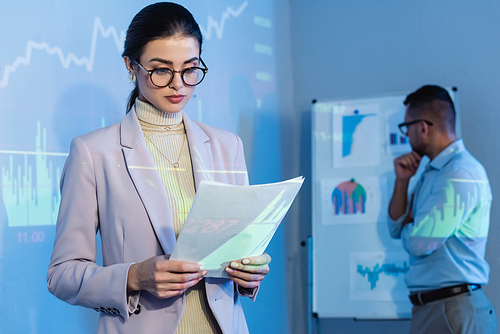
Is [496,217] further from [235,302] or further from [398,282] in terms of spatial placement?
[235,302]

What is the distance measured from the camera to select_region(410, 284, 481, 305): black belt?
202 centimetres

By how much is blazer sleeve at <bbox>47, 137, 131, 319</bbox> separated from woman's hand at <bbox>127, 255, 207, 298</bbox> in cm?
3

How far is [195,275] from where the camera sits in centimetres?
93

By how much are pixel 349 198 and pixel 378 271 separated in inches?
16.0

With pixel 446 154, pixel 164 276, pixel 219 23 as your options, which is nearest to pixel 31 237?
pixel 164 276

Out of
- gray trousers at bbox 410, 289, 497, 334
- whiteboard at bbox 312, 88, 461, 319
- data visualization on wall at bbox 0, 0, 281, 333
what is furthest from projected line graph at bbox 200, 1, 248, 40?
gray trousers at bbox 410, 289, 497, 334

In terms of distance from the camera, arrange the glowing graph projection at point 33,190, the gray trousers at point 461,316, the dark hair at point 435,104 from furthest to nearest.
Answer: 1. the dark hair at point 435,104
2. the gray trousers at point 461,316
3. the glowing graph projection at point 33,190

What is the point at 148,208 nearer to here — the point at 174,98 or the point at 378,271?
the point at 174,98

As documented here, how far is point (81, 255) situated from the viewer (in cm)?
100

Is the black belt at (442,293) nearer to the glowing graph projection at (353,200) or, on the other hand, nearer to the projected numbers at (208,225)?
the glowing graph projection at (353,200)

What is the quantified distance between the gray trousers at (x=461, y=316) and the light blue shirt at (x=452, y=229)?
66 millimetres

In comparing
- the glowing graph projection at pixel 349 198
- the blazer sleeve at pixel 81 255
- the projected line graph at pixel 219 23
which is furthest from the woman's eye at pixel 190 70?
the glowing graph projection at pixel 349 198

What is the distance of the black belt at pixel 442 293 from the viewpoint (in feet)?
6.63

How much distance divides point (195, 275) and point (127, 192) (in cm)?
24
